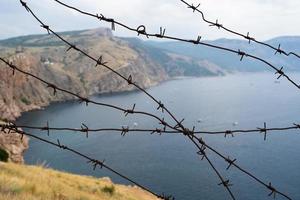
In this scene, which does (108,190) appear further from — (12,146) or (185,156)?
(185,156)

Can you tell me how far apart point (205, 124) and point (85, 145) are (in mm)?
45149

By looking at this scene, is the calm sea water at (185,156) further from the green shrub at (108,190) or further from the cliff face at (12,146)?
the green shrub at (108,190)

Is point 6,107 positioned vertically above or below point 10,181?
below

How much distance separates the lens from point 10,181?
621 inches

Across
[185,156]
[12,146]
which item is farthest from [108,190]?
[185,156]

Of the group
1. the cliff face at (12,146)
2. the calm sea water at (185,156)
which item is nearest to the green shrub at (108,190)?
the calm sea water at (185,156)

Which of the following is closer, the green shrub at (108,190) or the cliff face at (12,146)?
the green shrub at (108,190)

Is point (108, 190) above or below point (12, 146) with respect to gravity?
above

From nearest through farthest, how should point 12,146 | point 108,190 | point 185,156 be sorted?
point 108,190
point 12,146
point 185,156

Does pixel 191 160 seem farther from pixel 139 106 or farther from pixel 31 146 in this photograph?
pixel 139 106

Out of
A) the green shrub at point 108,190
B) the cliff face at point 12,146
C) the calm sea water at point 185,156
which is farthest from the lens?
the cliff face at point 12,146

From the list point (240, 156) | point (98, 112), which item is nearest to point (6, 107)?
point (98, 112)

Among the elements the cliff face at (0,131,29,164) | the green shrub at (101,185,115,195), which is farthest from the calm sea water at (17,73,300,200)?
the green shrub at (101,185,115,195)

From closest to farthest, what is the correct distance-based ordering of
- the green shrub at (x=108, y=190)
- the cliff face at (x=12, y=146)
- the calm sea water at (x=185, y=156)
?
1. the green shrub at (x=108, y=190)
2. the calm sea water at (x=185, y=156)
3. the cliff face at (x=12, y=146)
